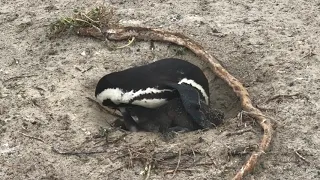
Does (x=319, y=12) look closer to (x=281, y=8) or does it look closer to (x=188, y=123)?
(x=281, y=8)

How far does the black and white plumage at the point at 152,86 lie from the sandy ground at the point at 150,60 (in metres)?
0.17

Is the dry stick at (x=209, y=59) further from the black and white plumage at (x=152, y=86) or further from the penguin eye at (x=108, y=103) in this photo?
the penguin eye at (x=108, y=103)

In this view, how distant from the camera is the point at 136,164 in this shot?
2.59m

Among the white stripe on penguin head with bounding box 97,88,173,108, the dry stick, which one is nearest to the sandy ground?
the dry stick

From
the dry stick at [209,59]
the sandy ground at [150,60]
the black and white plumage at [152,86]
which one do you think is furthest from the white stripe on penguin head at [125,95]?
the dry stick at [209,59]

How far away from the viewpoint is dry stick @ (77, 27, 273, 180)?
8.39ft

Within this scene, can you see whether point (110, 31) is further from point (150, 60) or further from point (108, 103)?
point (108, 103)

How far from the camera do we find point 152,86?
2.96m

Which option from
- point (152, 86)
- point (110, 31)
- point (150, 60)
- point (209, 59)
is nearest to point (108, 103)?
point (152, 86)

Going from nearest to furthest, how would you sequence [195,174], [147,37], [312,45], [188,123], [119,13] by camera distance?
[195,174] → [188,123] → [312,45] → [147,37] → [119,13]

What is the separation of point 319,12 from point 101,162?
1894mm

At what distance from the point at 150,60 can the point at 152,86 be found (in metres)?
0.59

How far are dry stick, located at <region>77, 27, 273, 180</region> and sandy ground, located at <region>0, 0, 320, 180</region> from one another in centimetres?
4

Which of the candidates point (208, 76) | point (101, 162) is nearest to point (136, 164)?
point (101, 162)
